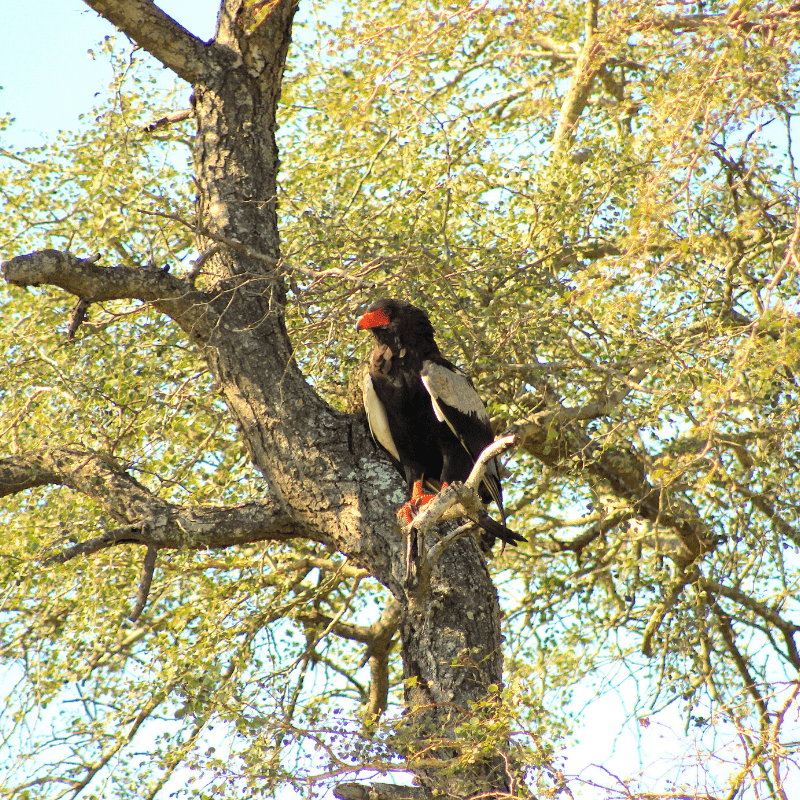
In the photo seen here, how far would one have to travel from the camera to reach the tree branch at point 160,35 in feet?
14.1

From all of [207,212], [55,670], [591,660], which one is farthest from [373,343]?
[55,670]

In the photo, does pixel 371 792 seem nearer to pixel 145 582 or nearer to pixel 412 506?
pixel 412 506

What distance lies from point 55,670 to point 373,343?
2349 mm

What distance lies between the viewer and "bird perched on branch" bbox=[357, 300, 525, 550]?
12.5ft

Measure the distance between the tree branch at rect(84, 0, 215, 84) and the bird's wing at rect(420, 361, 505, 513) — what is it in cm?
201

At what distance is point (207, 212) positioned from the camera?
14.0 ft

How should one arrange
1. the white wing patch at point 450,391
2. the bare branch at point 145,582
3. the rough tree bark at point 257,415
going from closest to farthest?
1. the rough tree bark at point 257,415
2. the bare branch at point 145,582
3. the white wing patch at point 450,391

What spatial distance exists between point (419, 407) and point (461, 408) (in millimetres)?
262

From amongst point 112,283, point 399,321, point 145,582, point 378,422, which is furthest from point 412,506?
point 112,283

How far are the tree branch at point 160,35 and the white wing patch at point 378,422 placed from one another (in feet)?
6.39

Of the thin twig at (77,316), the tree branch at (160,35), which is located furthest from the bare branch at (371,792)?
the tree branch at (160,35)

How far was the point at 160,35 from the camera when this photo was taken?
4348mm

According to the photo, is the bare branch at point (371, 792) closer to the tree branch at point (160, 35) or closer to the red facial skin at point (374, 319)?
the red facial skin at point (374, 319)

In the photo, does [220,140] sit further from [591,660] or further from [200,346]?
[591,660]
